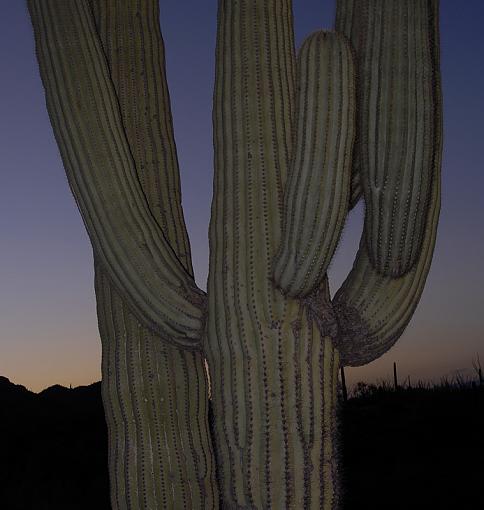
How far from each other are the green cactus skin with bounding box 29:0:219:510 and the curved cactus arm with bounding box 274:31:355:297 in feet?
1.56

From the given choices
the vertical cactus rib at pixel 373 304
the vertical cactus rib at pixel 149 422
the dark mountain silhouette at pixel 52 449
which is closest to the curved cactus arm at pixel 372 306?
the vertical cactus rib at pixel 373 304

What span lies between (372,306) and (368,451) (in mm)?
11469

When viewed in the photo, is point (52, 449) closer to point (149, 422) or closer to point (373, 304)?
point (149, 422)

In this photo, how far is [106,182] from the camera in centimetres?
315

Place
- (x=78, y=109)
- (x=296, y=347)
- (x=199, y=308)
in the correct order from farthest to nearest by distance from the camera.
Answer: (x=78, y=109) → (x=199, y=308) → (x=296, y=347)

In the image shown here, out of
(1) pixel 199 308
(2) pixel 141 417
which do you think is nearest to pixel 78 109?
(1) pixel 199 308

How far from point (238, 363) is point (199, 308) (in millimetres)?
305

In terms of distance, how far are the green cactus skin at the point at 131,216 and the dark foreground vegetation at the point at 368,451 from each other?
6.42 meters

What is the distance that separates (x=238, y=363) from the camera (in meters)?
2.84

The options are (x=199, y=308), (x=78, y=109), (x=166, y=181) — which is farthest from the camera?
(x=166, y=181)

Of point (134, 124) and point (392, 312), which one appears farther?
point (134, 124)

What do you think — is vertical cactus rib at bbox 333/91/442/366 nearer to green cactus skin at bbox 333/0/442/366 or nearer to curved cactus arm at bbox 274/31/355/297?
green cactus skin at bbox 333/0/442/366

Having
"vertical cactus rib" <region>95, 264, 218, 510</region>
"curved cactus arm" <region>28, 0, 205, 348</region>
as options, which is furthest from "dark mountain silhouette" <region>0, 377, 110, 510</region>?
"curved cactus arm" <region>28, 0, 205, 348</region>

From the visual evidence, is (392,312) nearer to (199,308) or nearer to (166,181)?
(199,308)
